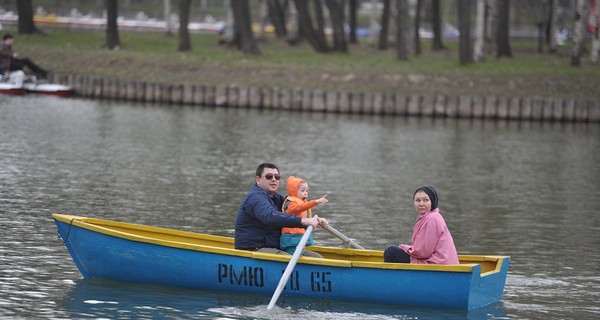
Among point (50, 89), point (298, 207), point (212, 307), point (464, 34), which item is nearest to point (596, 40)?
point (464, 34)

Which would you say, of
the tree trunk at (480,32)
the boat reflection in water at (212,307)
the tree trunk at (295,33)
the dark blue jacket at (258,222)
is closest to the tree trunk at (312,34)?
the tree trunk at (295,33)

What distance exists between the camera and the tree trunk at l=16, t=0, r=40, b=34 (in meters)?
59.8

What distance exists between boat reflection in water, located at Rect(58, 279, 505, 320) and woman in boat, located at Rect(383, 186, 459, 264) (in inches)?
26.4

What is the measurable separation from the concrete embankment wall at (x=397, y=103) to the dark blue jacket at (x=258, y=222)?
29.3m

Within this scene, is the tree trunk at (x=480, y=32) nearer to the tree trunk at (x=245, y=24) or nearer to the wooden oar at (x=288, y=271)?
the tree trunk at (x=245, y=24)

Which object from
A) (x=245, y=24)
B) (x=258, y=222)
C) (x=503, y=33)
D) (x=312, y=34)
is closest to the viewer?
(x=258, y=222)

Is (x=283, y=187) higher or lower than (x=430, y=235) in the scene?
lower

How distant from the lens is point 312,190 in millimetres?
26641

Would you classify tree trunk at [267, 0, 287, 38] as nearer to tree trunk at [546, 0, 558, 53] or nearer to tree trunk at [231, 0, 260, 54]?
tree trunk at [231, 0, 260, 54]

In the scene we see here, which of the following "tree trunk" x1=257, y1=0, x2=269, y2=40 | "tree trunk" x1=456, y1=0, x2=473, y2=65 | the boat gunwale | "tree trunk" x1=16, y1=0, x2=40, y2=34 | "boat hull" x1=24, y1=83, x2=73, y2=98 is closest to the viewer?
the boat gunwale

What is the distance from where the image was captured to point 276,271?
16.3 metres

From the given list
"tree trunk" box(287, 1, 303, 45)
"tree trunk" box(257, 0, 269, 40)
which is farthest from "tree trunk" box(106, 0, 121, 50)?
"tree trunk" box(257, 0, 269, 40)

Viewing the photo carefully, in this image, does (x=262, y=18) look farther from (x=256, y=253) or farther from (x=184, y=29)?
(x=256, y=253)

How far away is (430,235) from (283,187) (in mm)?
11670
